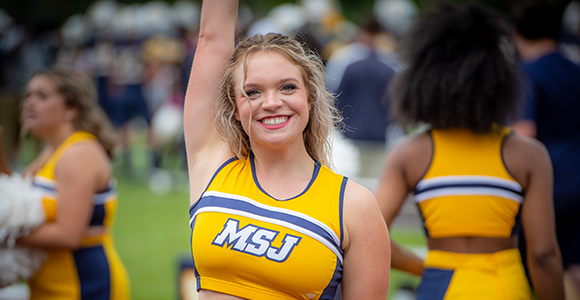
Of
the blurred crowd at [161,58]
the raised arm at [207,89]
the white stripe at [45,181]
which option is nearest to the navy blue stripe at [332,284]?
the raised arm at [207,89]

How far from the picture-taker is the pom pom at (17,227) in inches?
119

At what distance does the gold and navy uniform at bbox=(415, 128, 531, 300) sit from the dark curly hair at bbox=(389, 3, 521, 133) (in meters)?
0.10

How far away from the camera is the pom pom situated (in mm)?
3012

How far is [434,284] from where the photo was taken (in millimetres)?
2514

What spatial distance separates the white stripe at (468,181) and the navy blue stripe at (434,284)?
369 millimetres

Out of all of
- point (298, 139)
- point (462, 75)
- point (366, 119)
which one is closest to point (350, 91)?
point (366, 119)

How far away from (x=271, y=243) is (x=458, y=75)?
1.25m

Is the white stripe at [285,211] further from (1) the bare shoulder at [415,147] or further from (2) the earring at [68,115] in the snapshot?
(2) the earring at [68,115]

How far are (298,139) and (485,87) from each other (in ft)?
3.28

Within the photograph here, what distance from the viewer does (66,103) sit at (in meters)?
3.64

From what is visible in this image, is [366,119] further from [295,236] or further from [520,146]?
[295,236]

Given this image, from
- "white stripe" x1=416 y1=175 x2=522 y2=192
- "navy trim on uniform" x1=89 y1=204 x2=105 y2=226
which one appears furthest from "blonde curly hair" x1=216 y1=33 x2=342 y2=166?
"navy trim on uniform" x1=89 y1=204 x2=105 y2=226

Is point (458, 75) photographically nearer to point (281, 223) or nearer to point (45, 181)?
point (281, 223)

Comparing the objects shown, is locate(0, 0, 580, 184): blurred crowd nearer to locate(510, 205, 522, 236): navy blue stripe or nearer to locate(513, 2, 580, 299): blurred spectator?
locate(513, 2, 580, 299): blurred spectator
